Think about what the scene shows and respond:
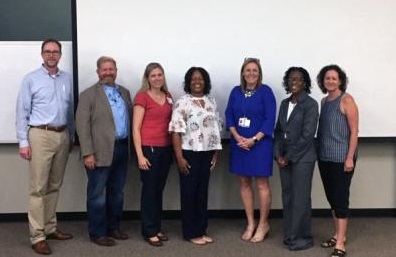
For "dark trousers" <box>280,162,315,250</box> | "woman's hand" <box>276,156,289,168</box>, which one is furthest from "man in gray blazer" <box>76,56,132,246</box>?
"dark trousers" <box>280,162,315,250</box>

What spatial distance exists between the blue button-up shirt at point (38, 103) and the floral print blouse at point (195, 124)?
873mm

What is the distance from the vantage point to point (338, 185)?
3332 mm

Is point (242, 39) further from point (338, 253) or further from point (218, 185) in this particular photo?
point (338, 253)

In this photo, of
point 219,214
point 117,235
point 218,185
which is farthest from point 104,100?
point 219,214

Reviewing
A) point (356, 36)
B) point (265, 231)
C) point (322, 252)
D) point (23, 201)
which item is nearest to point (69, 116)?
point (23, 201)

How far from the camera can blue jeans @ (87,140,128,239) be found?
3.54 m

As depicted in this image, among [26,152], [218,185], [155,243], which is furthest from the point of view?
[218,185]

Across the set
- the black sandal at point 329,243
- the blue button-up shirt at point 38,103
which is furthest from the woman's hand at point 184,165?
the black sandal at point 329,243

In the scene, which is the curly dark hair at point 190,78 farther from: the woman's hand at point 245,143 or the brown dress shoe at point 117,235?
the brown dress shoe at point 117,235

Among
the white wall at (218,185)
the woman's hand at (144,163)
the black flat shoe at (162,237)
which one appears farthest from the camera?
the white wall at (218,185)

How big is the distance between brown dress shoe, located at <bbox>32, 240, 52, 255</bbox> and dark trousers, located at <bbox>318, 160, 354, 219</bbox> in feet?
7.05

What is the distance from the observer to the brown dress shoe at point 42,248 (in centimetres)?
344

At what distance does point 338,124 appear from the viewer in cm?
334

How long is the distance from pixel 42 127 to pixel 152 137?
0.82 m
